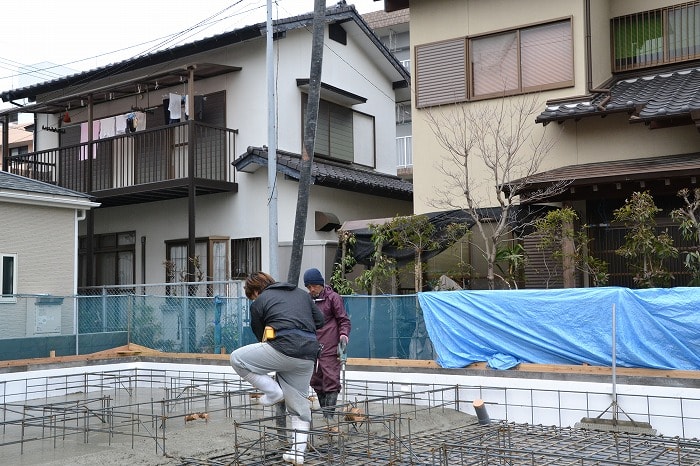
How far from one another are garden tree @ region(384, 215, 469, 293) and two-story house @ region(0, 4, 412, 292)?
294 centimetres

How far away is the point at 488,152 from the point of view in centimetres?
1327

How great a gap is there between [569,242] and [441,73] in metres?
4.42

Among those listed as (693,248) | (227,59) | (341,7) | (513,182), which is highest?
(341,7)

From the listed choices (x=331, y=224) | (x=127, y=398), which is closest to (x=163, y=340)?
(x=127, y=398)

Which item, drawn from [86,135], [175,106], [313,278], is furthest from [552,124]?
[86,135]

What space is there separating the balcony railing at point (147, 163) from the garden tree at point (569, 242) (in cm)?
785

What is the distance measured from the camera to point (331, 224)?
55.8 feet

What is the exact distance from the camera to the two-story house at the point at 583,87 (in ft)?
37.2

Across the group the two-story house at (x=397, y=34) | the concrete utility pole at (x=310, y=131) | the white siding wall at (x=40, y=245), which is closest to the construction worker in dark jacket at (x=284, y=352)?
the concrete utility pole at (x=310, y=131)

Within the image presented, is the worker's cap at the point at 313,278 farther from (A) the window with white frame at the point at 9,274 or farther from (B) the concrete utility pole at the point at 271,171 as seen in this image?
(A) the window with white frame at the point at 9,274

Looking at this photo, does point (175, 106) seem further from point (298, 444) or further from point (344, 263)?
point (298, 444)

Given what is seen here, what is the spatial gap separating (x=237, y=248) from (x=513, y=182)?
6977 millimetres

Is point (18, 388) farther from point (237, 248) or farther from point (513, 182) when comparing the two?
point (513, 182)

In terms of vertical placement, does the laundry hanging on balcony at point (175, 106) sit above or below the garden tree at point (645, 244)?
above
